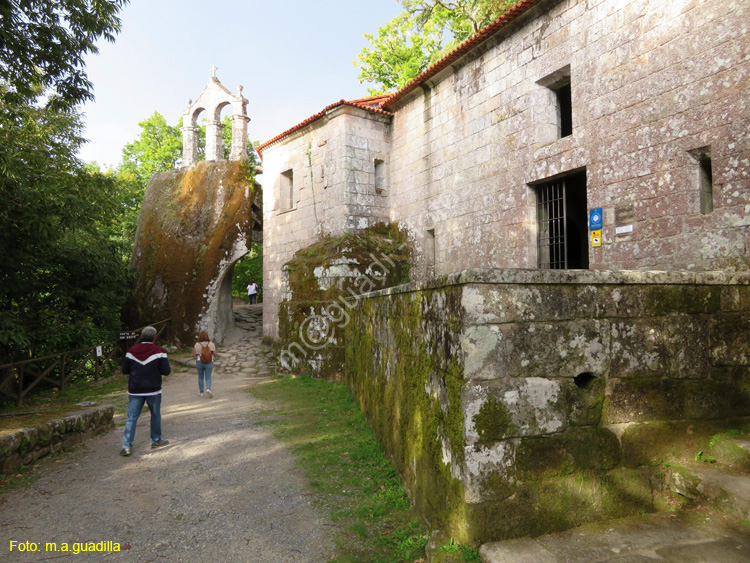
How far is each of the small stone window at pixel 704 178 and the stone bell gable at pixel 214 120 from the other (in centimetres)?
1327

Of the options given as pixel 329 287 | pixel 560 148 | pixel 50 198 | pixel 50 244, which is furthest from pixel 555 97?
pixel 50 244

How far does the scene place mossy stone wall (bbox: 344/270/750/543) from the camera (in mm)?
2242

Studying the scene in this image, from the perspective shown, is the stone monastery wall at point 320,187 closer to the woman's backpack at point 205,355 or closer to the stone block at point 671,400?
the woman's backpack at point 205,355

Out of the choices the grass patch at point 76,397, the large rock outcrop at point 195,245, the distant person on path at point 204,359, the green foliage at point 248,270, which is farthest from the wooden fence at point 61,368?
the green foliage at point 248,270

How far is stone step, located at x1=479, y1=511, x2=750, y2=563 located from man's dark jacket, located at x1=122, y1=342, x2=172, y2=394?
4534mm

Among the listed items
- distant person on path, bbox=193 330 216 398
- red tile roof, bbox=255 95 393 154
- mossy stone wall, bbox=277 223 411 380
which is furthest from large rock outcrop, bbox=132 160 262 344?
distant person on path, bbox=193 330 216 398

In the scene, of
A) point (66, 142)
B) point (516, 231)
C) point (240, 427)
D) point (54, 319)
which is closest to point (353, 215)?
point (516, 231)

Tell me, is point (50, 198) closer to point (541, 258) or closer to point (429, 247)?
point (429, 247)

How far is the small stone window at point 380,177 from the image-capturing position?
448 inches

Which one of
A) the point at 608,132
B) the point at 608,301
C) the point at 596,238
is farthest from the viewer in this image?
the point at 596,238

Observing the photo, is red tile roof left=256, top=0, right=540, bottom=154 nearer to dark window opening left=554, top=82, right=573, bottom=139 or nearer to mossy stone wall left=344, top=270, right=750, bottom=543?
dark window opening left=554, top=82, right=573, bottom=139

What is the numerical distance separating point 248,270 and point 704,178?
933 inches

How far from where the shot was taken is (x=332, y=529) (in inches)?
126

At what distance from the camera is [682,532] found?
83.8 inches
